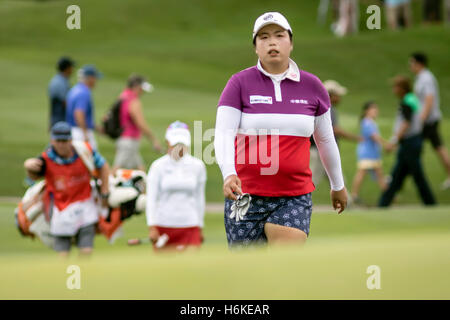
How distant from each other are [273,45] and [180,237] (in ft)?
12.1

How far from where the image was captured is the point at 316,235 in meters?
11.4

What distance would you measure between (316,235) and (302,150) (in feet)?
17.9

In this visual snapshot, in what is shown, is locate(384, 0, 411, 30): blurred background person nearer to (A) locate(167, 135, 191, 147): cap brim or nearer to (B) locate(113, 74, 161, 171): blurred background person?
(B) locate(113, 74, 161, 171): blurred background person

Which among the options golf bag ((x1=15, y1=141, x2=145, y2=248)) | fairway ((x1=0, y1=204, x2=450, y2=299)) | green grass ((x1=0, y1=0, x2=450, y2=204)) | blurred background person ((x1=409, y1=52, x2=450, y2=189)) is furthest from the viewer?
green grass ((x1=0, y1=0, x2=450, y2=204))

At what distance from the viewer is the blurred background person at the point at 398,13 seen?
4303 centimetres

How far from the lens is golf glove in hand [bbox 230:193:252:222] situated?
593cm

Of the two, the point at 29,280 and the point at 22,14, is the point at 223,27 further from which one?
the point at 29,280

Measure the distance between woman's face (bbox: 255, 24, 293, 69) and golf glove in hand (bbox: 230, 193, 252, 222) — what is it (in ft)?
2.83

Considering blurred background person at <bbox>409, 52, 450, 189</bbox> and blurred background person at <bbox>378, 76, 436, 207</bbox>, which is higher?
blurred background person at <bbox>409, 52, 450, 189</bbox>

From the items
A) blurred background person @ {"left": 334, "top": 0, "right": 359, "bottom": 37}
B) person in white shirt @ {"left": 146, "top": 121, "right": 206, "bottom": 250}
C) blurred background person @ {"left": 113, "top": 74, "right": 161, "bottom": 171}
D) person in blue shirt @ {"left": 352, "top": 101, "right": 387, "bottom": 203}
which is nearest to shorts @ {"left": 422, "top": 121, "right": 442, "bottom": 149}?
person in blue shirt @ {"left": 352, "top": 101, "right": 387, "bottom": 203}

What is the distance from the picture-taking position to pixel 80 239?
9352 mm

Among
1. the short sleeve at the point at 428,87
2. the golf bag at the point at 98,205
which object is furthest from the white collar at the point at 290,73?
the short sleeve at the point at 428,87

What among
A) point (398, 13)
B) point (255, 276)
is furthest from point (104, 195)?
point (398, 13)

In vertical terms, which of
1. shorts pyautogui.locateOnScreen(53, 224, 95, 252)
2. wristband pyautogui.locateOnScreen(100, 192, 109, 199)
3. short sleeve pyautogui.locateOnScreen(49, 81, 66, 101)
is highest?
short sleeve pyautogui.locateOnScreen(49, 81, 66, 101)
